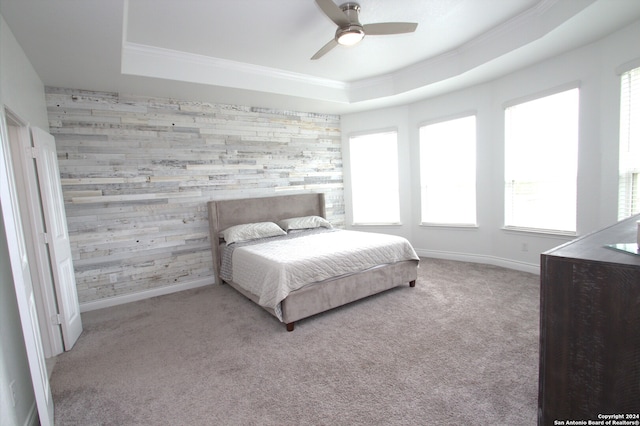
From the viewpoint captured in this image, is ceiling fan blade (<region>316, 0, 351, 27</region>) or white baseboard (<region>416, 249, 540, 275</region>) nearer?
ceiling fan blade (<region>316, 0, 351, 27</region>)

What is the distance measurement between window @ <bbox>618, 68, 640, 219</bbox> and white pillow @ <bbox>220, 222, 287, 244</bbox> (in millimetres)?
3809

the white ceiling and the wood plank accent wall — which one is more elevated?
the white ceiling

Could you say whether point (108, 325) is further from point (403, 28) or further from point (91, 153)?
point (403, 28)

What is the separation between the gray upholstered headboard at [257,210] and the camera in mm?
4191

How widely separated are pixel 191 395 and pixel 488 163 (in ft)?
14.6

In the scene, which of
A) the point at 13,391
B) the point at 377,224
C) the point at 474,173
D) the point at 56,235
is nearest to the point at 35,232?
the point at 56,235

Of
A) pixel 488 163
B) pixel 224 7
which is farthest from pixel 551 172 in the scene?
pixel 224 7

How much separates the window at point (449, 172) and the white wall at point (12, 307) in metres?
4.83

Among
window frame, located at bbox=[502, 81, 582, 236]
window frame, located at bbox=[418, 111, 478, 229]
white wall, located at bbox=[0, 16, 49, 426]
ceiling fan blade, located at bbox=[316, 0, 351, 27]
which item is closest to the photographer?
white wall, located at bbox=[0, 16, 49, 426]

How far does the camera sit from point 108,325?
10.2 feet

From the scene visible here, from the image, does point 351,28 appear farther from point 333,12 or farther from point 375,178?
point 375,178

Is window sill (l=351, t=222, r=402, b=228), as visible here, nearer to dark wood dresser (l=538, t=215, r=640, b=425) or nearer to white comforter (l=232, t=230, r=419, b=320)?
white comforter (l=232, t=230, r=419, b=320)

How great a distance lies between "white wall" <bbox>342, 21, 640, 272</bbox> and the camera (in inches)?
119

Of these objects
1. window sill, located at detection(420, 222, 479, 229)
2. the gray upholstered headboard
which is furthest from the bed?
window sill, located at detection(420, 222, 479, 229)
